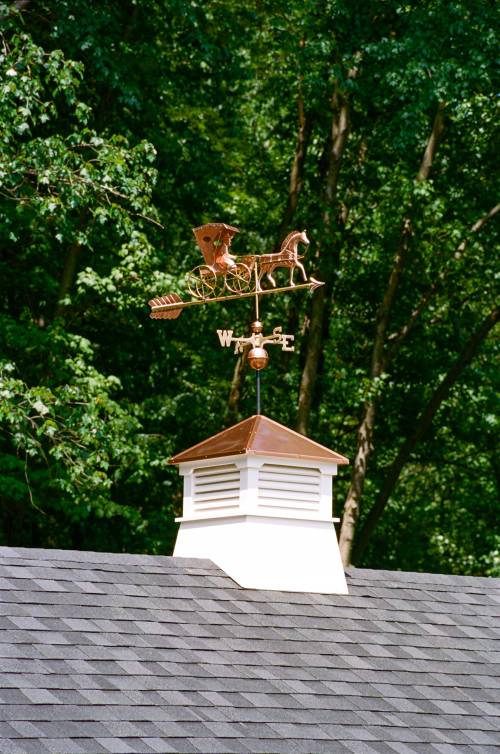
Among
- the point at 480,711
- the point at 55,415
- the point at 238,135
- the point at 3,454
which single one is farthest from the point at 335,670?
the point at 238,135

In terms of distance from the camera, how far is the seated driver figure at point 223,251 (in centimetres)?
1012

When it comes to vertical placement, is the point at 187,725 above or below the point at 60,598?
below

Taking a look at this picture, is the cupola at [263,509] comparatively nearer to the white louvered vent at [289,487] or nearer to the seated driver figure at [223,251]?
the white louvered vent at [289,487]

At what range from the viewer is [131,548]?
2070cm

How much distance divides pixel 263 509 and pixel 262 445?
1.50 feet

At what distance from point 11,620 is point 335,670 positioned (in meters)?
2.06

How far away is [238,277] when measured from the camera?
10016 mm

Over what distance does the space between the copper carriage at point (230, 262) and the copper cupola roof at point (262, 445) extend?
40.0 inches

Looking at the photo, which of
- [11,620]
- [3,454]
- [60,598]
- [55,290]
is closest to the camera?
[11,620]

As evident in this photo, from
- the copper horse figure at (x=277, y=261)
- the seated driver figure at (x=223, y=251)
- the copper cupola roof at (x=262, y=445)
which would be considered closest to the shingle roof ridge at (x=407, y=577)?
the copper cupola roof at (x=262, y=445)

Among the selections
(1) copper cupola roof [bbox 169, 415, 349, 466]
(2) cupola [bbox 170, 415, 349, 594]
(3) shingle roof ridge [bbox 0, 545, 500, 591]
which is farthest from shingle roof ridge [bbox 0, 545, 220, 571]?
(1) copper cupola roof [bbox 169, 415, 349, 466]

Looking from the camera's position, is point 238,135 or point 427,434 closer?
point 238,135

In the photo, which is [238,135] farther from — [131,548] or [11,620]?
[11,620]

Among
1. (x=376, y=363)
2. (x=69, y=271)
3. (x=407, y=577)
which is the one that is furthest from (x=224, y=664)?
(x=376, y=363)
